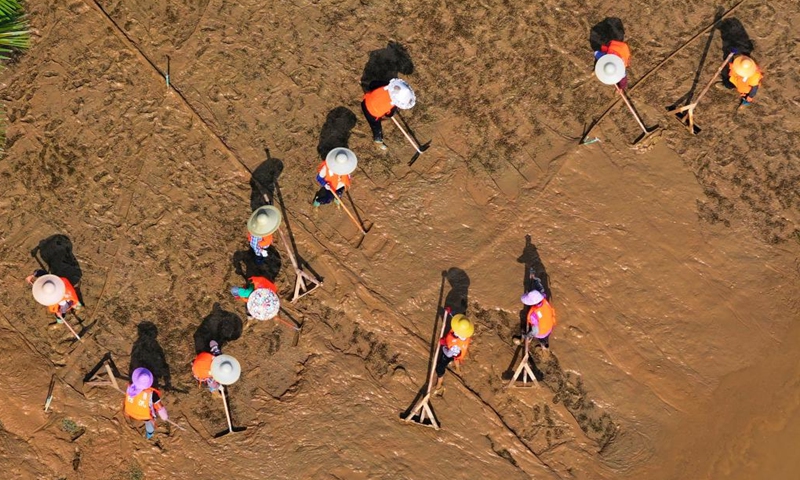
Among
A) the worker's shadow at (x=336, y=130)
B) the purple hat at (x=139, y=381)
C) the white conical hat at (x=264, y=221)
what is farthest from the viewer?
the worker's shadow at (x=336, y=130)

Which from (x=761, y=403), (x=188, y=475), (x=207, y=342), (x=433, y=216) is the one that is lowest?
(x=188, y=475)

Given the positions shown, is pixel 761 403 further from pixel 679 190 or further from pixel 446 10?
pixel 446 10

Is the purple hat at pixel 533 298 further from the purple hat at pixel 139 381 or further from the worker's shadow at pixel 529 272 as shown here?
the purple hat at pixel 139 381

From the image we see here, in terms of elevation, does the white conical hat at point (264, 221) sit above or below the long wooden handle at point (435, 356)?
Result: above

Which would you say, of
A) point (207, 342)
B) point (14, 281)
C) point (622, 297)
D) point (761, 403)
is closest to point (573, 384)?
point (622, 297)

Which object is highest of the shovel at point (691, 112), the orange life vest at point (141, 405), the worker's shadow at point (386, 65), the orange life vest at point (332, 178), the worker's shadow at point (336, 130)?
the shovel at point (691, 112)

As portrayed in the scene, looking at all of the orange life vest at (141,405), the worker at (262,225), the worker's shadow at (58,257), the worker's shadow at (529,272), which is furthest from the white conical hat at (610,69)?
the worker's shadow at (58,257)
